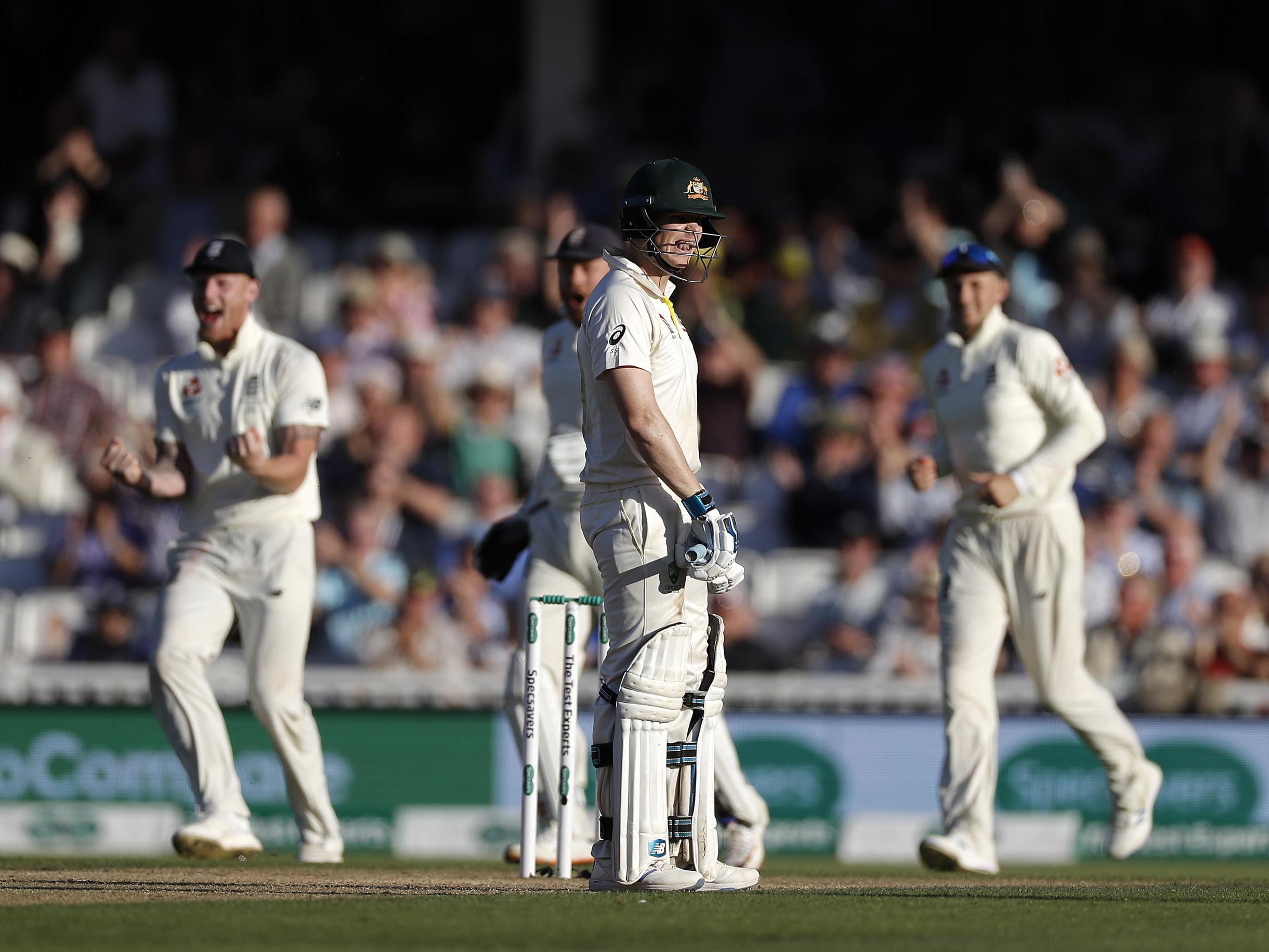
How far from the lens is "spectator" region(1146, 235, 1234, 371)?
15.8 metres

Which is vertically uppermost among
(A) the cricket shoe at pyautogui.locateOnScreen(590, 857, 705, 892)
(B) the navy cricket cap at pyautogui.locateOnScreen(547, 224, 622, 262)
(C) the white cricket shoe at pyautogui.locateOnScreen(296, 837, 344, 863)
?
(B) the navy cricket cap at pyautogui.locateOnScreen(547, 224, 622, 262)

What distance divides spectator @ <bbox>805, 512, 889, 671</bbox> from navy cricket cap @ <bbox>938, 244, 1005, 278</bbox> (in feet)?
15.1

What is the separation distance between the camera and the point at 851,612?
13719mm

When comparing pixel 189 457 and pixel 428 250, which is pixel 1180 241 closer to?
pixel 428 250

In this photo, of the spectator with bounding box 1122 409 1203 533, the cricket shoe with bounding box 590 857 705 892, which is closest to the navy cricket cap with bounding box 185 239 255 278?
the cricket shoe with bounding box 590 857 705 892

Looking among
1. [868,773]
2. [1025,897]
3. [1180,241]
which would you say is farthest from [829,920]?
[1180,241]

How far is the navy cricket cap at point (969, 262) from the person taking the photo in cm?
923

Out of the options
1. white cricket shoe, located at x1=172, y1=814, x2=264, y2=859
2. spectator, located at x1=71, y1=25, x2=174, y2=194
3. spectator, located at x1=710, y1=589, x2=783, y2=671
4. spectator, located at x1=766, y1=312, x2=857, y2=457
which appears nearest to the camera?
white cricket shoe, located at x1=172, y1=814, x2=264, y2=859

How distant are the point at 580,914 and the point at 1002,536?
152 inches

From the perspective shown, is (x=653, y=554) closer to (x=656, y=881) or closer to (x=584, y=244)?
(x=656, y=881)

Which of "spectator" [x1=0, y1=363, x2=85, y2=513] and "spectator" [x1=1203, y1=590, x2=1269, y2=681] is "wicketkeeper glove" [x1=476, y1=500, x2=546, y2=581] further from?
"spectator" [x1=0, y1=363, x2=85, y2=513]

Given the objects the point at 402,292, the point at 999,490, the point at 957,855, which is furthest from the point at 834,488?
the point at 957,855

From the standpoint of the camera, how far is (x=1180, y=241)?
16359mm

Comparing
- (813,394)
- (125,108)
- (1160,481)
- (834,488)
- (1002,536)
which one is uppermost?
(125,108)
